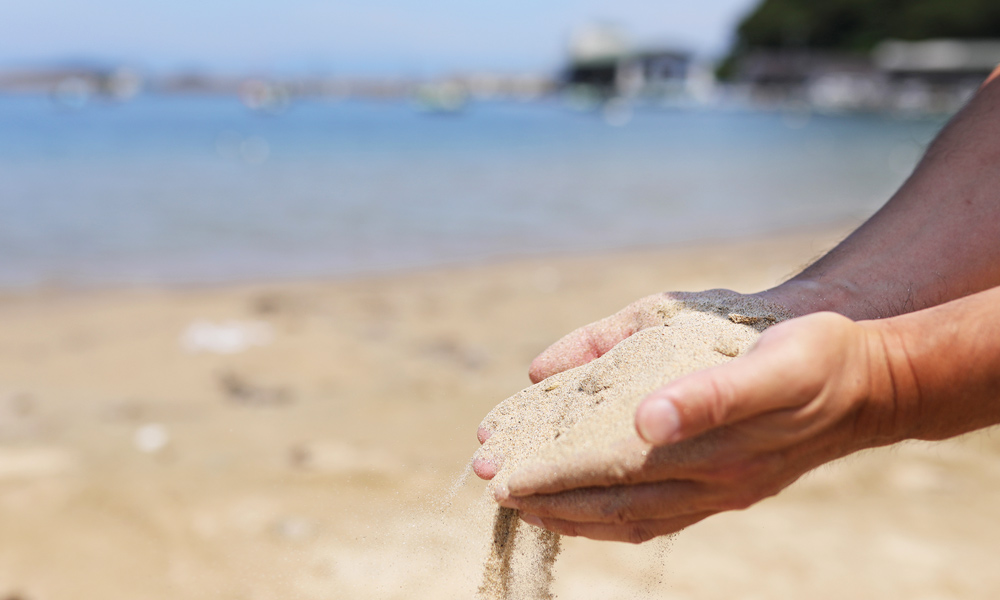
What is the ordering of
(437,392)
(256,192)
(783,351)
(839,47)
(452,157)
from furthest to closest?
1. (839,47)
2. (452,157)
3. (256,192)
4. (437,392)
5. (783,351)

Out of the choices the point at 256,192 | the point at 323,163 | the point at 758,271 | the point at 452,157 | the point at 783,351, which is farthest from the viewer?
the point at 452,157

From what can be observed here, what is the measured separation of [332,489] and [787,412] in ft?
7.28

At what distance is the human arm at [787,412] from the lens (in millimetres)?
1133

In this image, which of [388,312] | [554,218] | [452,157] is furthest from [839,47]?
[388,312]

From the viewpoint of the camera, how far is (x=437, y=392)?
154 inches

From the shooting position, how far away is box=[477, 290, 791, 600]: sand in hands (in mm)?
1390

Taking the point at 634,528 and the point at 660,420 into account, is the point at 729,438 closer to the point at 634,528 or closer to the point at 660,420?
the point at 660,420

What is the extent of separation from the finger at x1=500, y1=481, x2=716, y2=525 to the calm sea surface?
2.37m

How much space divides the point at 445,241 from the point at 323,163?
30.1 ft

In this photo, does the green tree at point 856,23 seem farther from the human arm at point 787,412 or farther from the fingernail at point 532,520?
the fingernail at point 532,520

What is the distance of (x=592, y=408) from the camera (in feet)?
4.96

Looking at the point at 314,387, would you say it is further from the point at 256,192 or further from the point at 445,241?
the point at 256,192

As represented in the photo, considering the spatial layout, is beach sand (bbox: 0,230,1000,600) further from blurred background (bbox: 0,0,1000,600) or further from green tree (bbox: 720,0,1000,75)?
green tree (bbox: 720,0,1000,75)

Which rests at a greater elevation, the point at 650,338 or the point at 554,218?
the point at 650,338
